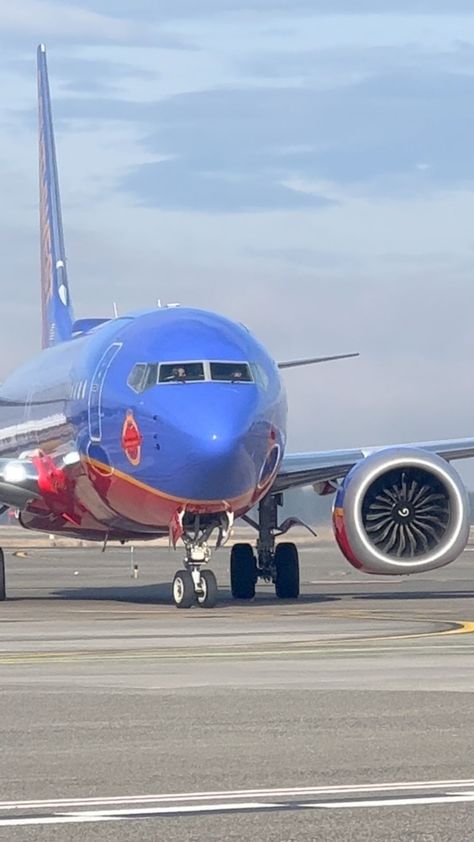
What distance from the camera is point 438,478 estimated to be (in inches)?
1128

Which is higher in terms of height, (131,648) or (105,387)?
(105,387)

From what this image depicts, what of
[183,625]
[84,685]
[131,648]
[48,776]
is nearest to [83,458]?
[183,625]

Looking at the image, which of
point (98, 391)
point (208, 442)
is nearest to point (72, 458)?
point (98, 391)

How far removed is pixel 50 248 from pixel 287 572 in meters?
12.0

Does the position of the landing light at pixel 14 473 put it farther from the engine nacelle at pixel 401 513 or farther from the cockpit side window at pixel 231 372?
the cockpit side window at pixel 231 372

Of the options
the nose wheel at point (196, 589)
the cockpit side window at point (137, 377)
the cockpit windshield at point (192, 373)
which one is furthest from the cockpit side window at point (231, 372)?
the nose wheel at point (196, 589)

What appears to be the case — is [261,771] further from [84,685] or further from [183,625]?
[183,625]

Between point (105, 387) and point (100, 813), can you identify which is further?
point (105, 387)

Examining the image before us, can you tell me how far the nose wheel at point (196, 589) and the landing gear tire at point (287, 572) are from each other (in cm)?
548

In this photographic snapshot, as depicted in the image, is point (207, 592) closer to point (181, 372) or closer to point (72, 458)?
point (181, 372)

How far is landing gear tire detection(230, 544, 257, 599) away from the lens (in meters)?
32.2

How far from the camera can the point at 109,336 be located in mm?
29344

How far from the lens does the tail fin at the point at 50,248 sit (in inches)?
1537

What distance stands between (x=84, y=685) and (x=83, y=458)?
1418cm
